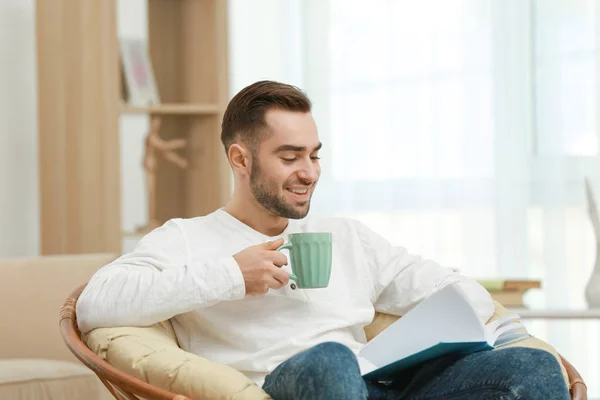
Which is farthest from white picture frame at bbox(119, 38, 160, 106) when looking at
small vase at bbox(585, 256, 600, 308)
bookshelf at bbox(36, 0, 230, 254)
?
small vase at bbox(585, 256, 600, 308)

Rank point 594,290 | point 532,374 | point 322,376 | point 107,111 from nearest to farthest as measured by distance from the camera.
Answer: point 322,376, point 532,374, point 594,290, point 107,111

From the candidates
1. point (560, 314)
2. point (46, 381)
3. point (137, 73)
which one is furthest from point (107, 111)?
point (560, 314)

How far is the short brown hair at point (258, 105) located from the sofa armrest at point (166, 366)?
455 mm

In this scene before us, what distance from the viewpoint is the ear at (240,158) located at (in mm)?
2002

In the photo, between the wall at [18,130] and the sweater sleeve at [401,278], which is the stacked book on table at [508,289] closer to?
the sweater sleeve at [401,278]

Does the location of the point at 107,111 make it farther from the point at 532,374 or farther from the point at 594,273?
the point at 532,374

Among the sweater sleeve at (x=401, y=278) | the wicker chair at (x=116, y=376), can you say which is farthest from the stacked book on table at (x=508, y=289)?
the wicker chair at (x=116, y=376)

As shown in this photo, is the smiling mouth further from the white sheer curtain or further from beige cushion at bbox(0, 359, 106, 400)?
the white sheer curtain

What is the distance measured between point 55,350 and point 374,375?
58.9 inches

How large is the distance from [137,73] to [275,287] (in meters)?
1.88

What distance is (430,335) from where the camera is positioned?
1576 mm

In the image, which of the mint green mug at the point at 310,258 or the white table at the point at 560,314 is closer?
the mint green mug at the point at 310,258

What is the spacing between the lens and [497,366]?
159 centimetres

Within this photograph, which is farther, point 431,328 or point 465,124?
point 465,124
